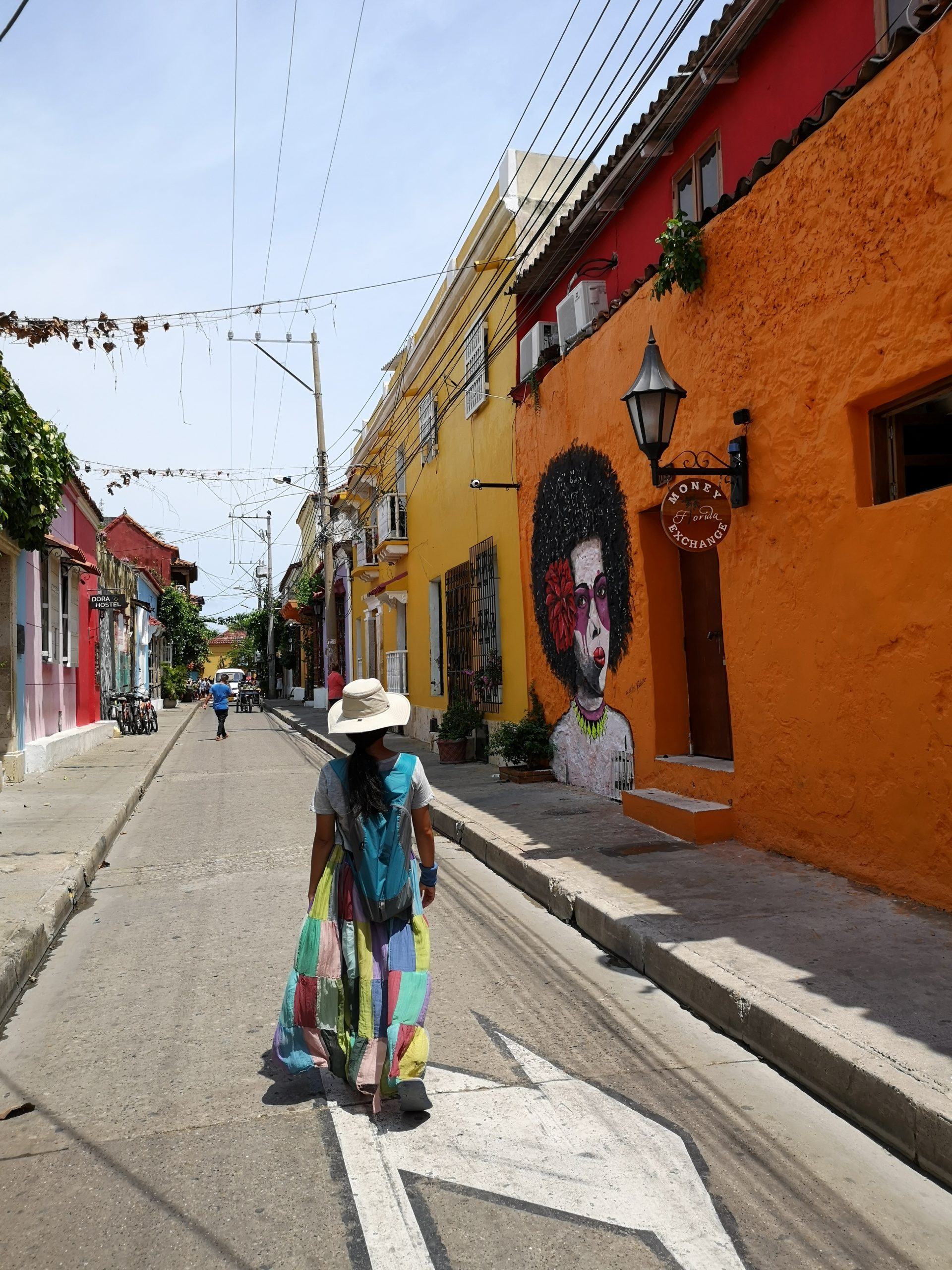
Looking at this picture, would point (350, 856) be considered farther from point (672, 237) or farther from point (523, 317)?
point (523, 317)

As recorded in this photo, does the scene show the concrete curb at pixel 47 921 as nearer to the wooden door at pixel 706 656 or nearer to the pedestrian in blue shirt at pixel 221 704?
the wooden door at pixel 706 656

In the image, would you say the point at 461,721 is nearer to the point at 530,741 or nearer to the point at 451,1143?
the point at 530,741

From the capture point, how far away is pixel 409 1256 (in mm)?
2715

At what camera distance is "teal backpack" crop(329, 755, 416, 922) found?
12.2ft

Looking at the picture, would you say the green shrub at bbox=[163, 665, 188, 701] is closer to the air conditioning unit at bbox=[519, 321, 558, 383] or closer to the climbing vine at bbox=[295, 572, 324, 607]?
the climbing vine at bbox=[295, 572, 324, 607]

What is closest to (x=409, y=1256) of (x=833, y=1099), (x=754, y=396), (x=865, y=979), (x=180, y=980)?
(x=833, y=1099)

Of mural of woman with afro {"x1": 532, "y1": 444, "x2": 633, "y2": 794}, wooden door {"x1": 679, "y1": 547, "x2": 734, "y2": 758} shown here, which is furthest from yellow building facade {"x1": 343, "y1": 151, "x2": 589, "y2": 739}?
wooden door {"x1": 679, "y1": 547, "x2": 734, "y2": 758}

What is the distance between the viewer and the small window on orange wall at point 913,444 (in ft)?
19.0

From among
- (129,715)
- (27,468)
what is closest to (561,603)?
(27,468)

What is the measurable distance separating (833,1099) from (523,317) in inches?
448

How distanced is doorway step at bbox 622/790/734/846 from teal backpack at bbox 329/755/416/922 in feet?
14.4

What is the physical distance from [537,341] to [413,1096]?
33.6 ft

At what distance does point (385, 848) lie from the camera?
3725 mm

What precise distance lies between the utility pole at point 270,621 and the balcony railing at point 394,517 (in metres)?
31.6
